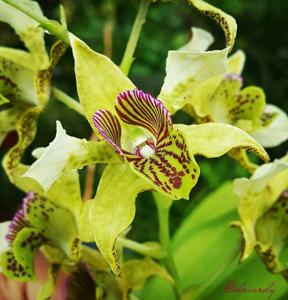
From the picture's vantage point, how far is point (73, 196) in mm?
694

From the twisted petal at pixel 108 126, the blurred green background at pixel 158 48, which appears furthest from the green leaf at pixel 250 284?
the blurred green background at pixel 158 48

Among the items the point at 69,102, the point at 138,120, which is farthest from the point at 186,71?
the point at 69,102

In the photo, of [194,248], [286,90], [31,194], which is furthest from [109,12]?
[31,194]

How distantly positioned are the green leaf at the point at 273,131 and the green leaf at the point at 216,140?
203mm

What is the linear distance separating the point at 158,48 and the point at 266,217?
96 centimetres

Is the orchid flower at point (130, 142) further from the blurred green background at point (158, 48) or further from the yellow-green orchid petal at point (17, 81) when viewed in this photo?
the blurred green background at point (158, 48)

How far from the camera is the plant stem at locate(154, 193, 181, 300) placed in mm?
679

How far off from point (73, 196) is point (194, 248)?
0.26m

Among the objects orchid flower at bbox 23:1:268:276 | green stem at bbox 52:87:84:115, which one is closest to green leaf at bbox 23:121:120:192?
orchid flower at bbox 23:1:268:276

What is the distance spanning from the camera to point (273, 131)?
2.60 ft

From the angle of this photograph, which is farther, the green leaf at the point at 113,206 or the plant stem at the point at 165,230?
the plant stem at the point at 165,230

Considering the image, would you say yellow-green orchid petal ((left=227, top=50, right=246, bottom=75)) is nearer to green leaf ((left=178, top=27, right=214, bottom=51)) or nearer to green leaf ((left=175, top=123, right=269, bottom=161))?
green leaf ((left=178, top=27, right=214, bottom=51))

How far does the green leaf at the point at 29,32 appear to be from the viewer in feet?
2.32

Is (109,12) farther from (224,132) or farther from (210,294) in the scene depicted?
(224,132)
